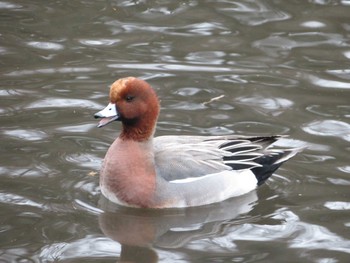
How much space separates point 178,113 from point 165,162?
70.9 inches

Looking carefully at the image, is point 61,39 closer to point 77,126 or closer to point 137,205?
point 77,126

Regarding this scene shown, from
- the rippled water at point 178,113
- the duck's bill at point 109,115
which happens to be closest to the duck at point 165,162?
the duck's bill at point 109,115

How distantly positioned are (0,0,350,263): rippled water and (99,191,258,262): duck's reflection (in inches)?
0.7

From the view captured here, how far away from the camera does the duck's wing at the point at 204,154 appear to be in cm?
877

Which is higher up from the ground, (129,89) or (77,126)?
(129,89)

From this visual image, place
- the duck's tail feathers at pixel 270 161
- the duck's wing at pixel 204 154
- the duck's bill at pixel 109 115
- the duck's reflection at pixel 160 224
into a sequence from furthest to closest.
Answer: the duck's tail feathers at pixel 270 161 → the duck's wing at pixel 204 154 → the duck's bill at pixel 109 115 → the duck's reflection at pixel 160 224

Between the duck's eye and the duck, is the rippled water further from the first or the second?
the duck's eye

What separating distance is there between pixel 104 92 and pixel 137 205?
8.48 feet

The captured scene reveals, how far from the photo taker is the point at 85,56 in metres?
12.1

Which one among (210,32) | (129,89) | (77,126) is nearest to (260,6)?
(210,32)

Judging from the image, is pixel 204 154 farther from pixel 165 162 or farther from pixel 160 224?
pixel 160 224

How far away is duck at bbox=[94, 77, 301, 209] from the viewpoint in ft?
28.4

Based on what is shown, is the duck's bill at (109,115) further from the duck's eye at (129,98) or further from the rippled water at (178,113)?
the rippled water at (178,113)

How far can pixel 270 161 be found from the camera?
916 cm
